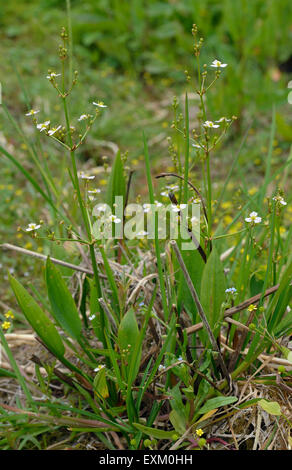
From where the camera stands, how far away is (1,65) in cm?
349

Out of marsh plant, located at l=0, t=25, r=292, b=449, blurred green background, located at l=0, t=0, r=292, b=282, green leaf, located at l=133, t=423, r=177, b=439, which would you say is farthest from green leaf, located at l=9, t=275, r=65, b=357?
blurred green background, located at l=0, t=0, r=292, b=282

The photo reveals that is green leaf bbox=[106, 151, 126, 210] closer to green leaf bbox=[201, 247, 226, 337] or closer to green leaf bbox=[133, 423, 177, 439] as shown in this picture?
green leaf bbox=[201, 247, 226, 337]

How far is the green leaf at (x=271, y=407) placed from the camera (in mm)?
1033

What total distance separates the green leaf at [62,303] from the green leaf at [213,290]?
1.09ft

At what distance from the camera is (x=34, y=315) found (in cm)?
113

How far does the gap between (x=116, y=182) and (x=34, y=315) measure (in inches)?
17.9

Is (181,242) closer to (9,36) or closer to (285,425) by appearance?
(285,425)

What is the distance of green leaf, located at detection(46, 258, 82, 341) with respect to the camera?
1.16 meters

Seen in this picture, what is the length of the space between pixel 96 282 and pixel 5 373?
0.32m

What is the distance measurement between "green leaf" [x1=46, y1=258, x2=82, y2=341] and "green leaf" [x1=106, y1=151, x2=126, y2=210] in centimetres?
30

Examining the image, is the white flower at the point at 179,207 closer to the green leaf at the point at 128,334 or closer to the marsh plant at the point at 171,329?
the marsh plant at the point at 171,329

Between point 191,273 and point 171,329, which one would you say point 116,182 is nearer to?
point 191,273

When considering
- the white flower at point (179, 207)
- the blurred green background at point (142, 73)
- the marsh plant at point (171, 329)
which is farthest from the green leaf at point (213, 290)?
the blurred green background at point (142, 73)
